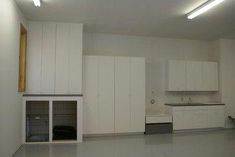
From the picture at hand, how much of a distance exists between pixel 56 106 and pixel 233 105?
5833mm

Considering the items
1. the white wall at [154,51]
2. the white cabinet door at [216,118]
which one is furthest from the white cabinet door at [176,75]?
the white cabinet door at [216,118]

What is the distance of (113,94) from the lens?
6160 mm

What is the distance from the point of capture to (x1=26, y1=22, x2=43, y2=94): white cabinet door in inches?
218

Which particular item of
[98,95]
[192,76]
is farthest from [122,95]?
[192,76]

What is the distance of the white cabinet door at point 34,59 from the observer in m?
5.53

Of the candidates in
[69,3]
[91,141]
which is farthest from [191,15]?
[91,141]

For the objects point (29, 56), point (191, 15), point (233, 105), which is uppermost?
point (191, 15)

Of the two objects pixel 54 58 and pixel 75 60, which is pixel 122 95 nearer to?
pixel 75 60

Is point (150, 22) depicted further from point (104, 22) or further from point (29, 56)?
point (29, 56)

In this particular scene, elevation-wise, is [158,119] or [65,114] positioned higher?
[65,114]

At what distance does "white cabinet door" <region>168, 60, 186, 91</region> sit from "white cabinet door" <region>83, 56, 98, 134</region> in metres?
2.44

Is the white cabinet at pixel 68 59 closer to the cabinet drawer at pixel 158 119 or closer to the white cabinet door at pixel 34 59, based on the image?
the white cabinet door at pixel 34 59

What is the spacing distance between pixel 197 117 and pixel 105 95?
119 inches

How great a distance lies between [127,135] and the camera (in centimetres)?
618
